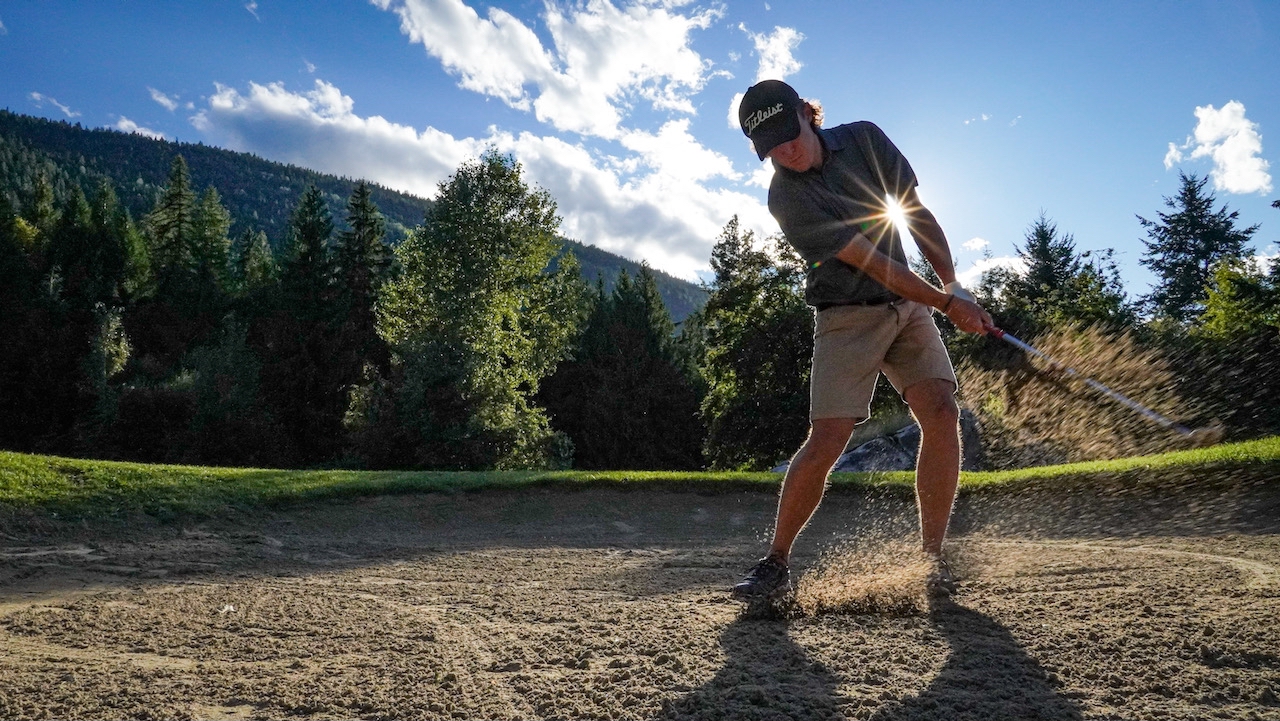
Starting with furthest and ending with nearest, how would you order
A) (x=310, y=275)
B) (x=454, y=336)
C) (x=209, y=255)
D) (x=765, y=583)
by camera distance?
(x=209, y=255)
(x=310, y=275)
(x=454, y=336)
(x=765, y=583)

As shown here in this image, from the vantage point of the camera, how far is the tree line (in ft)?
88.8

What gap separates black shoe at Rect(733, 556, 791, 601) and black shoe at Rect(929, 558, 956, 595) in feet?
2.08

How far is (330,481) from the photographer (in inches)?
377

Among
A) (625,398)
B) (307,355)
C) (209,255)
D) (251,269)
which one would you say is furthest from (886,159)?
(209,255)

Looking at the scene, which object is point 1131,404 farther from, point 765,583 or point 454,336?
point 454,336

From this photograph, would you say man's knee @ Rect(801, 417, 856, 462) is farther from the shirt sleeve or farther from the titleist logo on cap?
the titleist logo on cap

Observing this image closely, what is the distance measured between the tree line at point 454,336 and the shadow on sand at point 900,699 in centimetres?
984

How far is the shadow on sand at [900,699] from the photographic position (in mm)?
2121

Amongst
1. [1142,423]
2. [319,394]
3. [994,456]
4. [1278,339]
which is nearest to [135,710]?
[1142,423]

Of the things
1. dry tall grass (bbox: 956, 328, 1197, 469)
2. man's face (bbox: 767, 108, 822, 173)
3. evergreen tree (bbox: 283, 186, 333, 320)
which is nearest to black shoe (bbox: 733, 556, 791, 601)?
man's face (bbox: 767, 108, 822, 173)

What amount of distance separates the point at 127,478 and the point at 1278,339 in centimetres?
2378

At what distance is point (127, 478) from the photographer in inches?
317

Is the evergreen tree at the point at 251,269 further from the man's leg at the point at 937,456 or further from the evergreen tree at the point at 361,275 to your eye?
the man's leg at the point at 937,456

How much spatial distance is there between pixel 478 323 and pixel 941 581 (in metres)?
28.9
